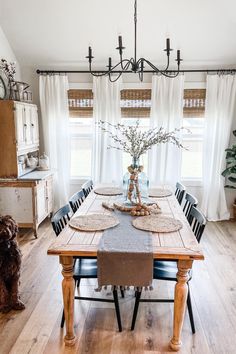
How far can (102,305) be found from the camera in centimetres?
261

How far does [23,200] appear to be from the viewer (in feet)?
13.1

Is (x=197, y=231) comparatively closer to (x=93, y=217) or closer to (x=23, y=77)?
(x=93, y=217)

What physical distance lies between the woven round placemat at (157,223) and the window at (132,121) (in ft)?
8.03

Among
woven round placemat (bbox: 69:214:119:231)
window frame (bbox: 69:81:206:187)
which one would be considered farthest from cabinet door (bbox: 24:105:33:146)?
woven round placemat (bbox: 69:214:119:231)

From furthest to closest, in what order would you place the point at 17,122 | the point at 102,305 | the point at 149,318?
the point at 17,122, the point at 102,305, the point at 149,318

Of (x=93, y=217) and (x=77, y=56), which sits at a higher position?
(x=77, y=56)

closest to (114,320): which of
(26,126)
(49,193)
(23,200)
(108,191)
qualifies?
(108,191)

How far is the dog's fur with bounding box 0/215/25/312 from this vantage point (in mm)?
2439

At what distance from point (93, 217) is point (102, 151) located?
94.0 inches

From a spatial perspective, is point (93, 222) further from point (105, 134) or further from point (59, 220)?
point (105, 134)

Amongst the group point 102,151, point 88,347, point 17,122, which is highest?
point 17,122

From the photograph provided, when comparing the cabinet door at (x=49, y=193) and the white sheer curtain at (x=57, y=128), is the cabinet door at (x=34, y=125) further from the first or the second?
the cabinet door at (x=49, y=193)

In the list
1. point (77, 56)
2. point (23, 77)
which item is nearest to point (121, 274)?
point (77, 56)

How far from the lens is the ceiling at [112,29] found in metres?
3.64
